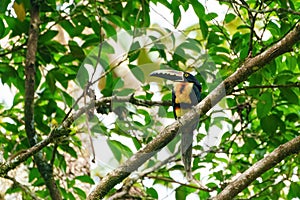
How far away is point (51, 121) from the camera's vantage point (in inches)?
104

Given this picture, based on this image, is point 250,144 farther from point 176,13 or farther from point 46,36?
point 46,36

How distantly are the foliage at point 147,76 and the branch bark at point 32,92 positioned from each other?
0.05 m

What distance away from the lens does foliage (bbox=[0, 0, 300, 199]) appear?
207 cm

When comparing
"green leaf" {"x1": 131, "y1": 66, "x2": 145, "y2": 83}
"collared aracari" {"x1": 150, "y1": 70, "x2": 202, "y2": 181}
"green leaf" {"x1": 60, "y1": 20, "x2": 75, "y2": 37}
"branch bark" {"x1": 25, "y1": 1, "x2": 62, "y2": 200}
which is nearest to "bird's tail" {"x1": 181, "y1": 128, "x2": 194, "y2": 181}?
"collared aracari" {"x1": 150, "y1": 70, "x2": 202, "y2": 181}

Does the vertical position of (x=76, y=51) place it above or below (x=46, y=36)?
below

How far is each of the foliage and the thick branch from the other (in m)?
0.20

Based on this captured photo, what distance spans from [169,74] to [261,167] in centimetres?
44

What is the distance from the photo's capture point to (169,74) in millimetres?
2004

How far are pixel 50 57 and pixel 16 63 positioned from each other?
0.17m

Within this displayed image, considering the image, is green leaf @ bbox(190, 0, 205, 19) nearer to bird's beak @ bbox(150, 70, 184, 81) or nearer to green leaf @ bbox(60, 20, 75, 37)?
bird's beak @ bbox(150, 70, 184, 81)

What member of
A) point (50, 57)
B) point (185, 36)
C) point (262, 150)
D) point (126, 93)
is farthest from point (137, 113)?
point (262, 150)

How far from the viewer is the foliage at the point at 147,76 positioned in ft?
6.80

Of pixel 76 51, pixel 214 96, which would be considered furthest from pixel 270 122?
pixel 76 51

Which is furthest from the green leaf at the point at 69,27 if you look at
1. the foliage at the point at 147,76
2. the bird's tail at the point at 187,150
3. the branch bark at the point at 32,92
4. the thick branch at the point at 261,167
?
the thick branch at the point at 261,167
